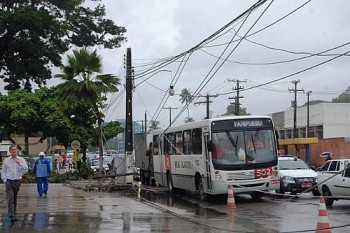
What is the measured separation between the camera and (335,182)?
1745 centimetres

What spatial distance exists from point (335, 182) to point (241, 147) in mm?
3423

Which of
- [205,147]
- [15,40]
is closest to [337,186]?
[205,147]

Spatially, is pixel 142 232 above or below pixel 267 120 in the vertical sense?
below

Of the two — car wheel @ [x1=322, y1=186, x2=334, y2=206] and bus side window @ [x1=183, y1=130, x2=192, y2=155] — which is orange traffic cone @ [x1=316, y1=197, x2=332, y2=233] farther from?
bus side window @ [x1=183, y1=130, x2=192, y2=155]

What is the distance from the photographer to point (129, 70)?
28.0m

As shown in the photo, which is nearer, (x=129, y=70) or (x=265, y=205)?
(x=265, y=205)

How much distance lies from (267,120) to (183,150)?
4.14 meters

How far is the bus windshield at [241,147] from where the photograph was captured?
19156 millimetres

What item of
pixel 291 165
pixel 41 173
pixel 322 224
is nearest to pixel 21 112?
pixel 41 173

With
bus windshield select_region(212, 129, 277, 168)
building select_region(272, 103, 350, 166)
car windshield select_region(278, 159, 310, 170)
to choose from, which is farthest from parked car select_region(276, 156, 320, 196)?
building select_region(272, 103, 350, 166)

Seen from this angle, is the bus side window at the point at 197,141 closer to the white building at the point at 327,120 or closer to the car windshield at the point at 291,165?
the car windshield at the point at 291,165

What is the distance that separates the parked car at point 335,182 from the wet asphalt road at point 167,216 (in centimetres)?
45

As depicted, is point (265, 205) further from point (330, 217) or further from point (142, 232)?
point (142, 232)

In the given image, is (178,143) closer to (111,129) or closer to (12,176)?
(12,176)
